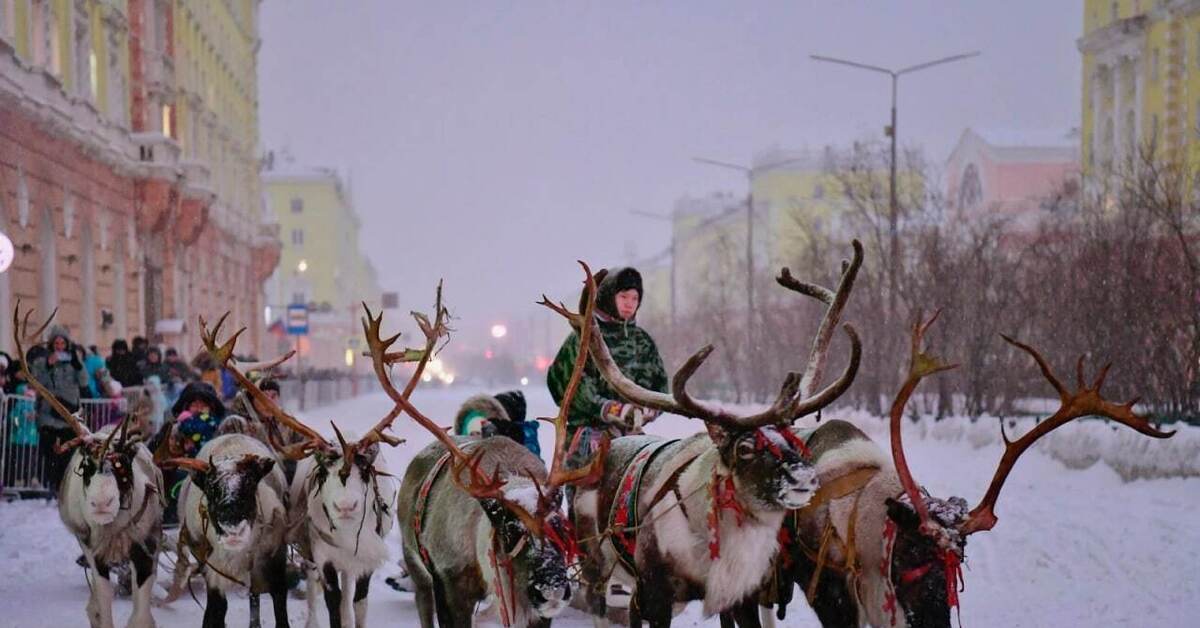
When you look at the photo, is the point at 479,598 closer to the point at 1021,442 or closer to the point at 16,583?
the point at 1021,442

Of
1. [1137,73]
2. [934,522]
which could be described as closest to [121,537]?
[934,522]

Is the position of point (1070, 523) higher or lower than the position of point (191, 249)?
lower

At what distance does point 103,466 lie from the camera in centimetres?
966

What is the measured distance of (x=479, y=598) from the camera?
772 cm

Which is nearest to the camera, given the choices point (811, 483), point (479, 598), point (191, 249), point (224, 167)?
point (811, 483)

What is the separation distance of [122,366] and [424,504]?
516 inches

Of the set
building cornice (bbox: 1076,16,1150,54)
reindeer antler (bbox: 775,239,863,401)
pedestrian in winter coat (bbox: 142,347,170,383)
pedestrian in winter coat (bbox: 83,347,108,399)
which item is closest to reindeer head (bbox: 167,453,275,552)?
reindeer antler (bbox: 775,239,863,401)

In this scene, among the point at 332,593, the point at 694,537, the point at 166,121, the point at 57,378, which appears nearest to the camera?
the point at 694,537

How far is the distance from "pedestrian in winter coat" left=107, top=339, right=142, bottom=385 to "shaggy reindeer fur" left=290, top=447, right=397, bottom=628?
11232 millimetres

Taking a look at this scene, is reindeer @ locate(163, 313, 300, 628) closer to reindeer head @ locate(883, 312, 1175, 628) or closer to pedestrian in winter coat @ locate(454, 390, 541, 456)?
pedestrian in winter coat @ locate(454, 390, 541, 456)

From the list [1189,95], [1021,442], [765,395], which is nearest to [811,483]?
[1021,442]

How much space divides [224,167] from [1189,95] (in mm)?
34815

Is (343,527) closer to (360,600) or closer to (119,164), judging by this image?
(360,600)

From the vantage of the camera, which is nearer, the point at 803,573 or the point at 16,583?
the point at 803,573
